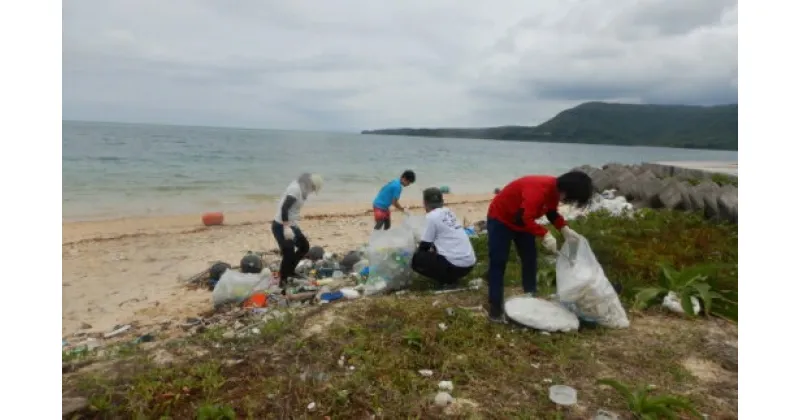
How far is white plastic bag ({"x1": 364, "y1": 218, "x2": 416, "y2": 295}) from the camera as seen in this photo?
499 cm

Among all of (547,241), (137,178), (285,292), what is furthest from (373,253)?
(137,178)

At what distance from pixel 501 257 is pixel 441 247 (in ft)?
2.77

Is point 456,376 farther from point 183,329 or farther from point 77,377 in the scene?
point 183,329

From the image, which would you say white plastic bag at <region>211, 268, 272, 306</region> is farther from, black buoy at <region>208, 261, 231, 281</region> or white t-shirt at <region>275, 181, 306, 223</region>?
black buoy at <region>208, 261, 231, 281</region>

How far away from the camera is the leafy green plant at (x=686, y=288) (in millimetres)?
4199

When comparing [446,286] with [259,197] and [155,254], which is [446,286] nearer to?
[155,254]

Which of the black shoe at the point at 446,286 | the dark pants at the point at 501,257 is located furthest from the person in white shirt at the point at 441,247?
the dark pants at the point at 501,257

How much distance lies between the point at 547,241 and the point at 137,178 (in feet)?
61.2

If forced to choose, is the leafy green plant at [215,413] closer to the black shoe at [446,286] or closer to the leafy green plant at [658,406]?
the leafy green plant at [658,406]

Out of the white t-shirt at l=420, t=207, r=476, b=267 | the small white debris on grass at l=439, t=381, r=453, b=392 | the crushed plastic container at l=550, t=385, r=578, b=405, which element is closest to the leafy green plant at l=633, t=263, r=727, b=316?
the white t-shirt at l=420, t=207, r=476, b=267

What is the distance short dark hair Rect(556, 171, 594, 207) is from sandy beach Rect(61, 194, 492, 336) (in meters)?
4.24

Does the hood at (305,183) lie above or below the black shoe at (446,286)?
above

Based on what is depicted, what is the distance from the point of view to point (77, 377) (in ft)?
9.56

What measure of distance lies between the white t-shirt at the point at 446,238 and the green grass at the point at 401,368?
0.49 m
